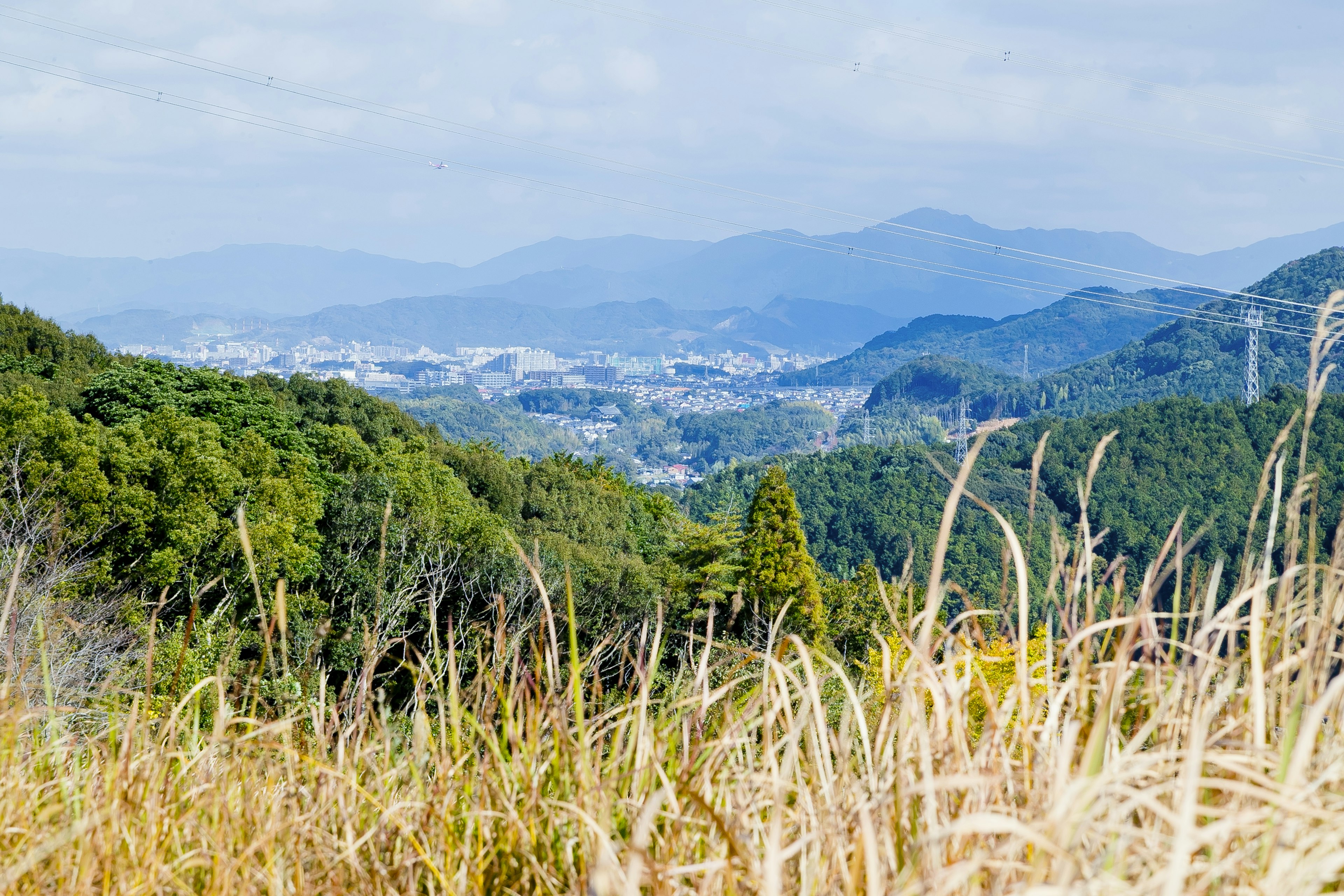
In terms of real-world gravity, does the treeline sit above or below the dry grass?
below

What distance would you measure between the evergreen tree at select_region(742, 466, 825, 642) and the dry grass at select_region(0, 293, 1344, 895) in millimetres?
17366

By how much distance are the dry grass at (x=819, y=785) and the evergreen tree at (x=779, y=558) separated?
57.0 ft

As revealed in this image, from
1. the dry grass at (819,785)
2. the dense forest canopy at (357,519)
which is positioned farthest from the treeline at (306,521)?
the dry grass at (819,785)

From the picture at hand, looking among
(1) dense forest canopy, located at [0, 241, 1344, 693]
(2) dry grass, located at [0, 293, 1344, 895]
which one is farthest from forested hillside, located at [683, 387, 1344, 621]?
(2) dry grass, located at [0, 293, 1344, 895]

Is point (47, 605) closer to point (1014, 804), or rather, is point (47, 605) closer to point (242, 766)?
point (242, 766)

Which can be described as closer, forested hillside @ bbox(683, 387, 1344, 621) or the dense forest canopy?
the dense forest canopy

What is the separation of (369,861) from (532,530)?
59.4 feet

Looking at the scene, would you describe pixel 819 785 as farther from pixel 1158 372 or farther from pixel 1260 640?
pixel 1158 372

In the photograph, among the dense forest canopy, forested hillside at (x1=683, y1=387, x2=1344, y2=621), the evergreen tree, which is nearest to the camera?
the dense forest canopy

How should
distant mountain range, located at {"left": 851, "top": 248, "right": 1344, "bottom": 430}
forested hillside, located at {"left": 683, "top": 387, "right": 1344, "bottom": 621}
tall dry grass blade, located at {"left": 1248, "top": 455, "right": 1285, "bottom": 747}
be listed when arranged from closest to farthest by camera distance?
tall dry grass blade, located at {"left": 1248, "top": 455, "right": 1285, "bottom": 747}
forested hillside, located at {"left": 683, "top": 387, "right": 1344, "bottom": 621}
distant mountain range, located at {"left": 851, "top": 248, "right": 1344, "bottom": 430}

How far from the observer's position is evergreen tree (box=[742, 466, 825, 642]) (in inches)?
755

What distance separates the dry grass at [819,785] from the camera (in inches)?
37.1

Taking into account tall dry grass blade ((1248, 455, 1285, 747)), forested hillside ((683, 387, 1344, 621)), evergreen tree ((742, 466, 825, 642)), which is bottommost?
forested hillside ((683, 387, 1344, 621))

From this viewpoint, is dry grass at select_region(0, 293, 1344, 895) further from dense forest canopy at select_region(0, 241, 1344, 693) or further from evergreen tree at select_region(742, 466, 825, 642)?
evergreen tree at select_region(742, 466, 825, 642)
